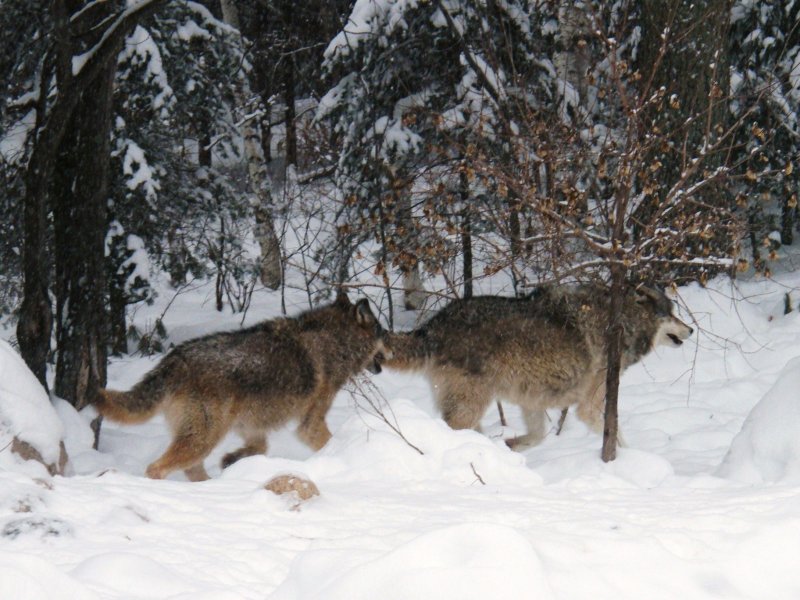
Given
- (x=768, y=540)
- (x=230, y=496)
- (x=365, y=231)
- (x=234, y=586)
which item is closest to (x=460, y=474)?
(x=230, y=496)

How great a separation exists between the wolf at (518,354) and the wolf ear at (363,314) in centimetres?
37

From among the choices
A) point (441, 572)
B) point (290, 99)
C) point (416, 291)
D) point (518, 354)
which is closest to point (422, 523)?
point (441, 572)

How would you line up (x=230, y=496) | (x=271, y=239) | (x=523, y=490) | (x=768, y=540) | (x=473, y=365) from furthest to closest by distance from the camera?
(x=271, y=239) < (x=473, y=365) < (x=523, y=490) < (x=230, y=496) < (x=768, y=540)

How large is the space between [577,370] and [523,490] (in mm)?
2831

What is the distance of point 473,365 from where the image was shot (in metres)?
7.95

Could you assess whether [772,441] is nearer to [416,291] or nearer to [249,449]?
[416,291]

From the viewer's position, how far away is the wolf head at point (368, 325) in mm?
8516

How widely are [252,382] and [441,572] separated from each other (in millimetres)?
4264

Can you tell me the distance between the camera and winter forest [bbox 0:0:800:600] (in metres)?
3.91

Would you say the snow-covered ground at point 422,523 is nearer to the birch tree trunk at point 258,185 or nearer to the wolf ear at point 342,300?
the wolf ear at point 342,300

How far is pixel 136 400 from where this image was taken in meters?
6.83

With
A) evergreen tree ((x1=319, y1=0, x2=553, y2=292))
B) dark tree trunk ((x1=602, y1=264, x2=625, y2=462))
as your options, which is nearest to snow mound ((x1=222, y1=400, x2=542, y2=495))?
dark tree trunk ((x1=602, y1=264, x2=625, y2=462))

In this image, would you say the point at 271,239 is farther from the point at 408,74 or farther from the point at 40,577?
the point at 40,577

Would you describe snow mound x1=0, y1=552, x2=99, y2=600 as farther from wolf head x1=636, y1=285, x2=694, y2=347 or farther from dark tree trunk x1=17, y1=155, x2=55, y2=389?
wolf head x1=636, y1=285, x2=694, y2=347
